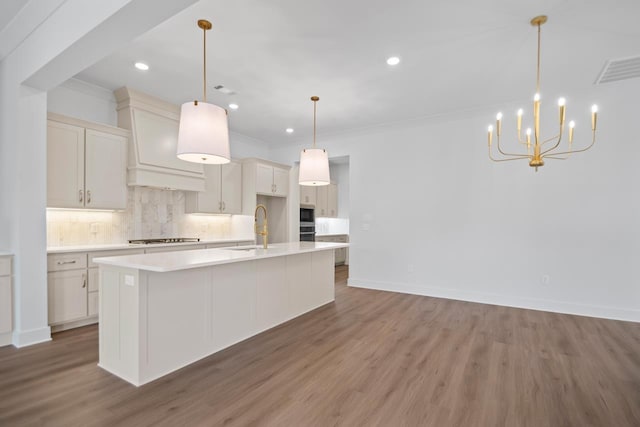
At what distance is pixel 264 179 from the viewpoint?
19.5 ft

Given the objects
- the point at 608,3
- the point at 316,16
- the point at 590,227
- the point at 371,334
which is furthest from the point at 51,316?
the point at 590,227

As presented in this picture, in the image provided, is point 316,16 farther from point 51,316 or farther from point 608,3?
point 51,316

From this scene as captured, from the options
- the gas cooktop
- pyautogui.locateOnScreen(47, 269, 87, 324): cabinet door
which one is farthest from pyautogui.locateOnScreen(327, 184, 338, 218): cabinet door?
pyautogui.locateOnScreen(47, 269, 87, 324): cabinet door

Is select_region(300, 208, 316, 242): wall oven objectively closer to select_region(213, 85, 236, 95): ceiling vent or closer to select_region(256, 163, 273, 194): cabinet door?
select_region(256, 163, 273, 194): cabinet door

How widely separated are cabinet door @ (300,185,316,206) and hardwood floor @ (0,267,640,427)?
4.01 metres

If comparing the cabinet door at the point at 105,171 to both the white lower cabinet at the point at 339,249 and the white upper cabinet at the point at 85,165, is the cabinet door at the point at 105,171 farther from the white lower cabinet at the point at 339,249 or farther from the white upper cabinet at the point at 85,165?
Result: the white lower cabinet at the point at 339,249

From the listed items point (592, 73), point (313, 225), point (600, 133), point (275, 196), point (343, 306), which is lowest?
point (343, 306)

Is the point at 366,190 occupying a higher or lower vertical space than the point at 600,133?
lower

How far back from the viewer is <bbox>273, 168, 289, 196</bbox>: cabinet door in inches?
244

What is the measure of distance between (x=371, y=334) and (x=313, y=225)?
410 cm

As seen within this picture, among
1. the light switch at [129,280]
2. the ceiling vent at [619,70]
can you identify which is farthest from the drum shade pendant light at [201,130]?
the ceiling vent at [619,70]

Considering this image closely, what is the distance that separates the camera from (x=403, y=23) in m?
2.72

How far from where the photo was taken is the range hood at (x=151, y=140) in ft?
13.5

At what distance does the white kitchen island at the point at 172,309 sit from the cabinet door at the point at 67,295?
3.91ft
